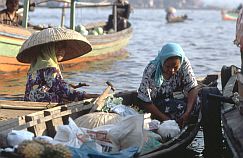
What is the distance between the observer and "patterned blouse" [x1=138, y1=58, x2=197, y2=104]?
6410 millimetres

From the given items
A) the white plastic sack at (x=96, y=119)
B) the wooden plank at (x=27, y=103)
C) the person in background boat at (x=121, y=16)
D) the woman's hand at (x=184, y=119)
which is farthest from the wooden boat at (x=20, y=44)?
the white plastic sack at (x=96, y=119)

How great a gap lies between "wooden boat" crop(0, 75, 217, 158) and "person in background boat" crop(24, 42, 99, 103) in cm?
43

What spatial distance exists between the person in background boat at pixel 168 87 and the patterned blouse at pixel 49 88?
83cm

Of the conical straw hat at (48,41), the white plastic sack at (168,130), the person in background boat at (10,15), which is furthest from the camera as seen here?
the person in background boat at (10,15)

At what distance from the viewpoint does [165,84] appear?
6.57 m

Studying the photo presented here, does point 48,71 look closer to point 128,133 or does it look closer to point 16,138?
point 128,133

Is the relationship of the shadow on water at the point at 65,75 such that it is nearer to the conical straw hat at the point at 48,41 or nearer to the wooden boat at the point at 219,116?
the conical straw hat at the point at 48,41

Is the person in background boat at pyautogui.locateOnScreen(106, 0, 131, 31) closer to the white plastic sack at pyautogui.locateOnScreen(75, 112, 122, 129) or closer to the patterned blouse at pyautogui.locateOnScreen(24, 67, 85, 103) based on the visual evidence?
the patterned blouse at pyautogui.locateOnScreen(24, 67, 85, 103)

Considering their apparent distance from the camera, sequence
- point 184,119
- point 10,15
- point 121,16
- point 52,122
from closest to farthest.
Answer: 1. point 52,122
2. point 184,119
3. point 10,15
4. point 121,16

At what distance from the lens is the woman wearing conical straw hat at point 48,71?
20.8 feet

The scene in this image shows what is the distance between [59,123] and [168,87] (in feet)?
5.64

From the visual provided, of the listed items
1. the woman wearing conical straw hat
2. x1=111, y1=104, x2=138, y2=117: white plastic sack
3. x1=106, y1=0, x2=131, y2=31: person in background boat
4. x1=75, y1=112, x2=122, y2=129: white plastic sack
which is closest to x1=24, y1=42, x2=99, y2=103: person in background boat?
the woman wearing conical straw hat

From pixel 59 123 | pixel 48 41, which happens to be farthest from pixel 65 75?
pixel 59 123

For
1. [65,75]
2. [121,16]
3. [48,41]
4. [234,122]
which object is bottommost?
[65,75]
